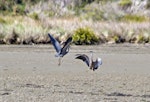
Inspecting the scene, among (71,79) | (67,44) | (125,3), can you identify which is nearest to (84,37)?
(71,79)

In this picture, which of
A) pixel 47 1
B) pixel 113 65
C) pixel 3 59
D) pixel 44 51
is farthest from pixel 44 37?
pixel 47 1

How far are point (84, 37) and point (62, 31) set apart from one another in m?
1.70

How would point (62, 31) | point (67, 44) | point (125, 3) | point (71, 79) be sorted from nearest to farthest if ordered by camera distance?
point (67, 44), point (71, 79), point (62, 31), point (125, 3)

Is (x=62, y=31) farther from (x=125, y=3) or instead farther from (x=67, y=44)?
(x=125, y=3)

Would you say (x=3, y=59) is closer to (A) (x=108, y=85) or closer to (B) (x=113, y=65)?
(B) (x=113, y=65)

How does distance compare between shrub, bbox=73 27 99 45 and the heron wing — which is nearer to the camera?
the heron wing

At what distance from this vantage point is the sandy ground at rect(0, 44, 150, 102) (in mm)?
9500

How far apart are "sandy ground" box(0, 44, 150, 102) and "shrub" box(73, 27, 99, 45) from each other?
5094 millimetres

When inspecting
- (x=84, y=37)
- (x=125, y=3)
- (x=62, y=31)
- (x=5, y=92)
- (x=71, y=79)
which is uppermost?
(x=5, y=92)

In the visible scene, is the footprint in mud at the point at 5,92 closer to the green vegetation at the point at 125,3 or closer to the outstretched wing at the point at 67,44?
the outstretched wing at the point at 67,44

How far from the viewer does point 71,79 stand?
39.0 ft

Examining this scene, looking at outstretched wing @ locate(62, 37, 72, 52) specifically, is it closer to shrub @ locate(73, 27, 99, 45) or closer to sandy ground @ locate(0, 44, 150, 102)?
sandy ground @ locate(0, 44, 150, 102)

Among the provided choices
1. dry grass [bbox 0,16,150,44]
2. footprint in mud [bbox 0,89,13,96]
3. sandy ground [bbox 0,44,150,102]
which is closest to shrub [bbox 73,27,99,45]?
dry grass [bbox 0,16,150,44]

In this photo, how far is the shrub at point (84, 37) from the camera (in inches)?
924
